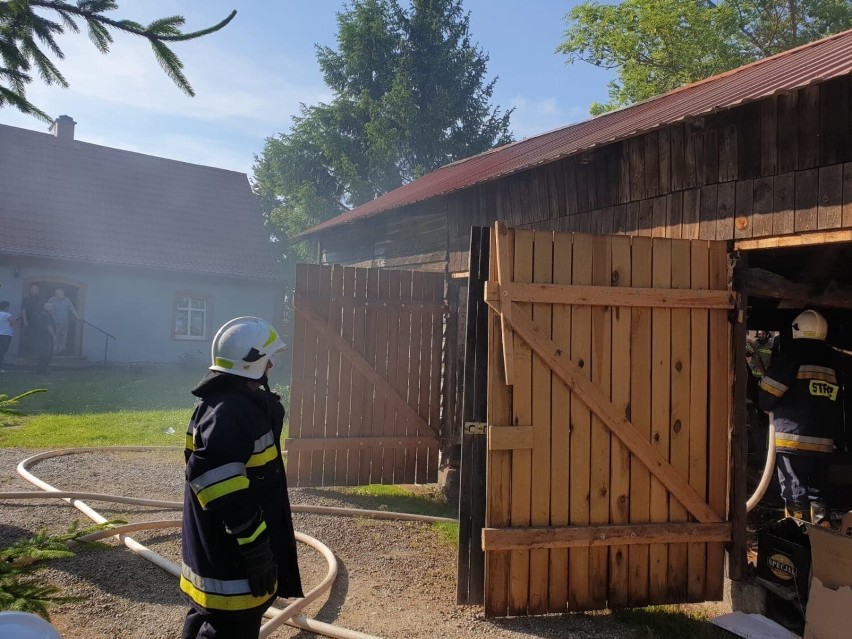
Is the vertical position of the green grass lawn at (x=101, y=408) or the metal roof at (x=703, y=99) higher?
the metal roof at (x=703, y=99)

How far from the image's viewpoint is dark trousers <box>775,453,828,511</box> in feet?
15.9

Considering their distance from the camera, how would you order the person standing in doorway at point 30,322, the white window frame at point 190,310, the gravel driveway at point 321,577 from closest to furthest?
the gravel driveway at point 321,577 < the person standing in doorway at point 30,322 < the white window frame at point 190,310

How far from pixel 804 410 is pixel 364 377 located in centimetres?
399

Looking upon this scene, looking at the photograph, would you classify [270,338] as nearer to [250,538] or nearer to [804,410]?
[250,538]

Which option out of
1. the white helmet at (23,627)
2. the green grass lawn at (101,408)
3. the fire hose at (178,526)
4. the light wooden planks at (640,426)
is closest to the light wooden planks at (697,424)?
the light wooden planks at (640,426)

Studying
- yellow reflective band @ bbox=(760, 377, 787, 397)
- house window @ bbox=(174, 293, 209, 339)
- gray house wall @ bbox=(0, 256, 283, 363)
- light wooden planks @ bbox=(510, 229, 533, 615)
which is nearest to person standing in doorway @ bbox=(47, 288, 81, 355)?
gray house wall @ bbox=(0, 256, 283, 363)

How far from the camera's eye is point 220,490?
8.05 feet

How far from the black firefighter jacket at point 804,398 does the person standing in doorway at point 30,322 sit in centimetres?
1645

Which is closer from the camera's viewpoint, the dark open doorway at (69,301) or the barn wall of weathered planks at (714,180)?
the barn wall of weathered planks at (714,180)

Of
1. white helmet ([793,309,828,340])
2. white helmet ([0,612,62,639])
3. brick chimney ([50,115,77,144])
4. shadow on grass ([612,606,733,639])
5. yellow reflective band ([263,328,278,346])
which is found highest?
brick chimney ([50,115,77,144])

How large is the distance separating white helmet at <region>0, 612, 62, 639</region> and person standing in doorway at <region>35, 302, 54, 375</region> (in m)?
15.7

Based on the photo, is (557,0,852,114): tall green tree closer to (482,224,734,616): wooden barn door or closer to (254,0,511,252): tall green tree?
(254,0,511,252): tall green tree

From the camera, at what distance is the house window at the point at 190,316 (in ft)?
61.6

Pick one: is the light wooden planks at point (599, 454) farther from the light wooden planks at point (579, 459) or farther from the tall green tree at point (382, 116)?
the tall green tree at point (382, 116)
